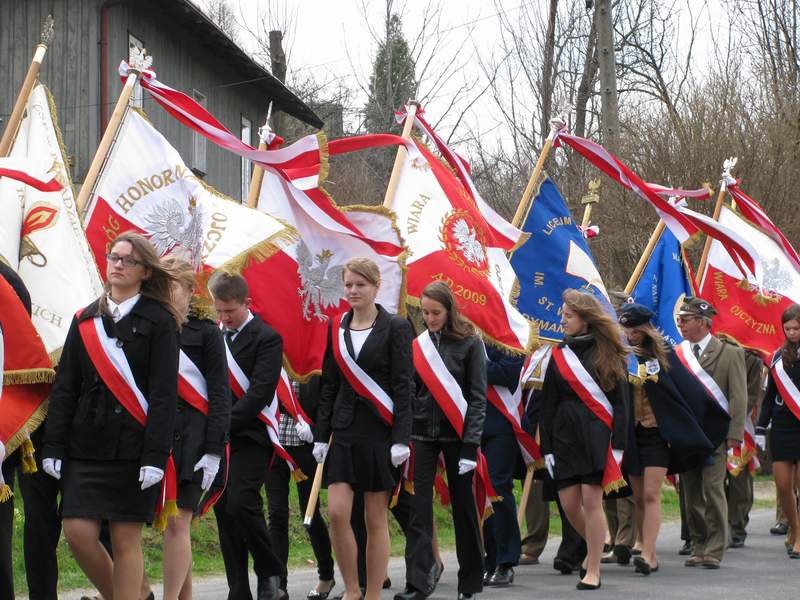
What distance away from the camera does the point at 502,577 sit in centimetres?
926

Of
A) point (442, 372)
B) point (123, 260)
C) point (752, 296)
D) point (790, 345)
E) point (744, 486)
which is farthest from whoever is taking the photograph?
point (752, 296)

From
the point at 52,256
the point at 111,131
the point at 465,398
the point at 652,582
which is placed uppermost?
the point at 111,131

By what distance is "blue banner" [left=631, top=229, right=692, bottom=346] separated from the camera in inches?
493

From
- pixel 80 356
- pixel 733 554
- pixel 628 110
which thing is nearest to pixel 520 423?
pixel 733 554

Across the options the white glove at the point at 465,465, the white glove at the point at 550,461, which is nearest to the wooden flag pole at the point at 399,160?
the white glove at the point at 550,461

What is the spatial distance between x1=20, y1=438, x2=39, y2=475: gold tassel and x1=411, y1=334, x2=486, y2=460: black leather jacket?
2.75 meters

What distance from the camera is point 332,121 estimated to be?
1362 inches

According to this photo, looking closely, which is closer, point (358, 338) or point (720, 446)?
point (358, 338)

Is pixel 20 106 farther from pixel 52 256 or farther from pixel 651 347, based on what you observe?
pixel 651 347

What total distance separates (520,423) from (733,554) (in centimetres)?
266

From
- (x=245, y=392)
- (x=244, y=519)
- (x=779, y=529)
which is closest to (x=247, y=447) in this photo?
(x=245, y=392)

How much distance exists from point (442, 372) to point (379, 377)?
2.77 feet

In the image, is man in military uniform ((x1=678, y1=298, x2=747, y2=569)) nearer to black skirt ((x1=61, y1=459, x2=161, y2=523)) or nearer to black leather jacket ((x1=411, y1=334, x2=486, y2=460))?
black leather jacket ((x1=411, y1=334, x2=486, y2=460))

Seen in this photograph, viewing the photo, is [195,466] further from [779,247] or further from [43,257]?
[779,247]
